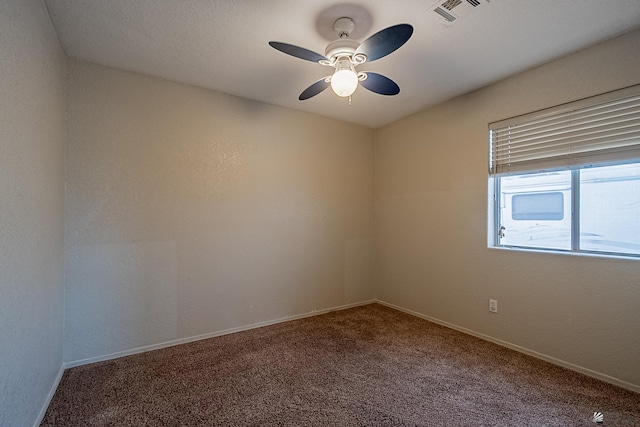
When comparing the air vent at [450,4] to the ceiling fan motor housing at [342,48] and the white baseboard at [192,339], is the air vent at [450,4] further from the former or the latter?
the white baseboard at [192,339]

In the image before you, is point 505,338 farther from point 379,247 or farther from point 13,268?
point 13,268

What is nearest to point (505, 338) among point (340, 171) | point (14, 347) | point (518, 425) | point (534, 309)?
point (534, 309)

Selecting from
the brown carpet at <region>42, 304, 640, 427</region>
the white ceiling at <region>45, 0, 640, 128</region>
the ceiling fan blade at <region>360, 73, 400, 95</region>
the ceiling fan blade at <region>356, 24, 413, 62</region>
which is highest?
the white ceiling at <region>45, 0, 640, 128</region>

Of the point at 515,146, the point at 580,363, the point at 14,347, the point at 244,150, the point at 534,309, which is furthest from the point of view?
the point at 244,150

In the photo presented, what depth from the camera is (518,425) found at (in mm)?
1665

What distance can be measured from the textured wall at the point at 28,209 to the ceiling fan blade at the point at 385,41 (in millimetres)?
1706

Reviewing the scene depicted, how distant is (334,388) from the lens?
2.03m

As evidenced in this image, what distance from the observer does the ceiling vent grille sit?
1.74 m

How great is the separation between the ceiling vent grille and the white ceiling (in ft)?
0.06

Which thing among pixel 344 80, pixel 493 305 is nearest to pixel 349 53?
pixel 344 80

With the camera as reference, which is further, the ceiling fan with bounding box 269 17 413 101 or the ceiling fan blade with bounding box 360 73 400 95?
the ceiling fan blade with bounding box 360 73 400 95

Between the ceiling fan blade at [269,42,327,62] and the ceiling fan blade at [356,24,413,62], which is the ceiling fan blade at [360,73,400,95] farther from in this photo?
the ceiling fan blade at [269,42,327,62]

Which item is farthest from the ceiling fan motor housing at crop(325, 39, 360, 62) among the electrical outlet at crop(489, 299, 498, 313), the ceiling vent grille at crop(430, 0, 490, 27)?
the electrical outlet at crop(489, 299, 498, 313)

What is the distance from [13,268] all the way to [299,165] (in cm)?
259
